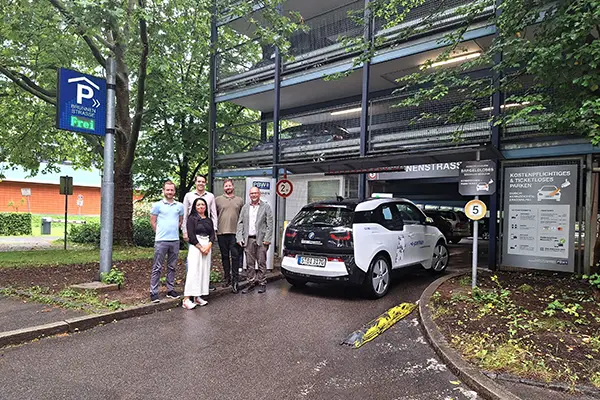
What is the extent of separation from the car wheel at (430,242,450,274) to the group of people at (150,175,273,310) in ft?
12.8

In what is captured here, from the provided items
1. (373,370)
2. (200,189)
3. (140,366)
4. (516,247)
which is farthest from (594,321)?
(200,189)

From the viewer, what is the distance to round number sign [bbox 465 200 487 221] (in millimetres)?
6402

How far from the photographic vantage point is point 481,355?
3883 millimetres

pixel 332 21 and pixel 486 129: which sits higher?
pixel 332 21

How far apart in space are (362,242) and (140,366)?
3782 mm

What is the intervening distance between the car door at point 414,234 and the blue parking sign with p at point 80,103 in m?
5.77

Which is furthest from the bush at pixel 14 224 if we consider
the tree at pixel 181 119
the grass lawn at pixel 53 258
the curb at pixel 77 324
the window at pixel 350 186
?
the curb at pixel 77 324

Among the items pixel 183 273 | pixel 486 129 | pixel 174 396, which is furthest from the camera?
pixel 486 129

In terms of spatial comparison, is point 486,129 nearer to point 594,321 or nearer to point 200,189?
point 594,321

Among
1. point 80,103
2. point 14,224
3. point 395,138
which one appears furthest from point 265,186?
point 14,224

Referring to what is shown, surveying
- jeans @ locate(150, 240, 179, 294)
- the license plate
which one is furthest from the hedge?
the license plate

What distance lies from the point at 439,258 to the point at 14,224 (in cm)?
→ 2377

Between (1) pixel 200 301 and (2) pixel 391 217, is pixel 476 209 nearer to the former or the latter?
(2) pixel 391 217

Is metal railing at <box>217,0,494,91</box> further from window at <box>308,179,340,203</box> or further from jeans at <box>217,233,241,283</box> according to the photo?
jeans at <box>217,233,241,283</box>
